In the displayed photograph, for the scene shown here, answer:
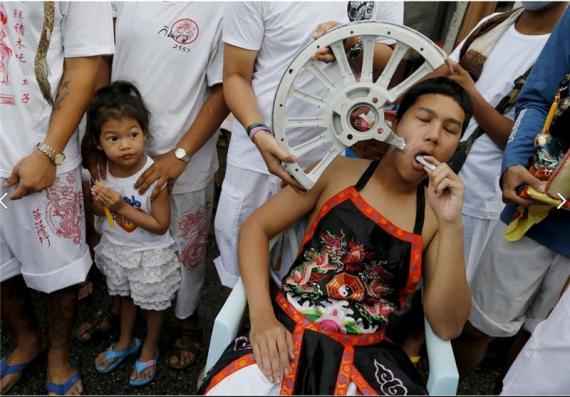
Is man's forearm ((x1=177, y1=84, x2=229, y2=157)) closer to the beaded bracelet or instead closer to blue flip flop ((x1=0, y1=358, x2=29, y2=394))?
the beaded bracelet

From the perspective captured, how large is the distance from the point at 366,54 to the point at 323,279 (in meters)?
0.72

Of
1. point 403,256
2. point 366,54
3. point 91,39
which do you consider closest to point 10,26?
point 91,39

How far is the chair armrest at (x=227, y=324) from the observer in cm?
154

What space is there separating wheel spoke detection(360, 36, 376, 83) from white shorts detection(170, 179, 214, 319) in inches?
38.1

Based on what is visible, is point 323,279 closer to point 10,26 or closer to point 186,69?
point 186,69

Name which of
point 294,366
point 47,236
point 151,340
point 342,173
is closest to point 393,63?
point 342,173

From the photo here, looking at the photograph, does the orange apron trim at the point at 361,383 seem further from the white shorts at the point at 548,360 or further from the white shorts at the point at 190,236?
the white shorts at the point at 190,236

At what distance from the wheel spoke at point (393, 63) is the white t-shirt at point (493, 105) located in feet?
2.17

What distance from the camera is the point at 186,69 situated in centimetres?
185

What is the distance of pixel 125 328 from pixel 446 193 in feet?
5.18

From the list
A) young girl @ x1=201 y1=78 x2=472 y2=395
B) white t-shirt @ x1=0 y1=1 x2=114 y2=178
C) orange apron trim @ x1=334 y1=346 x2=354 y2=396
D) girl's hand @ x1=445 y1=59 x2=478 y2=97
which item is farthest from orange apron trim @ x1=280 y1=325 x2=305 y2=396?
white t-shirt @ x1=0 y1=1 x2=114 y2=178

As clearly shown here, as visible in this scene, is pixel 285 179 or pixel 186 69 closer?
pixel 285 179

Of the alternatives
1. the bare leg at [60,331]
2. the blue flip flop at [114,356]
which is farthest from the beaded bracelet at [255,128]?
the blue flip flop at [114,356]

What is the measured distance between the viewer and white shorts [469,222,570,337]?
1692mm
